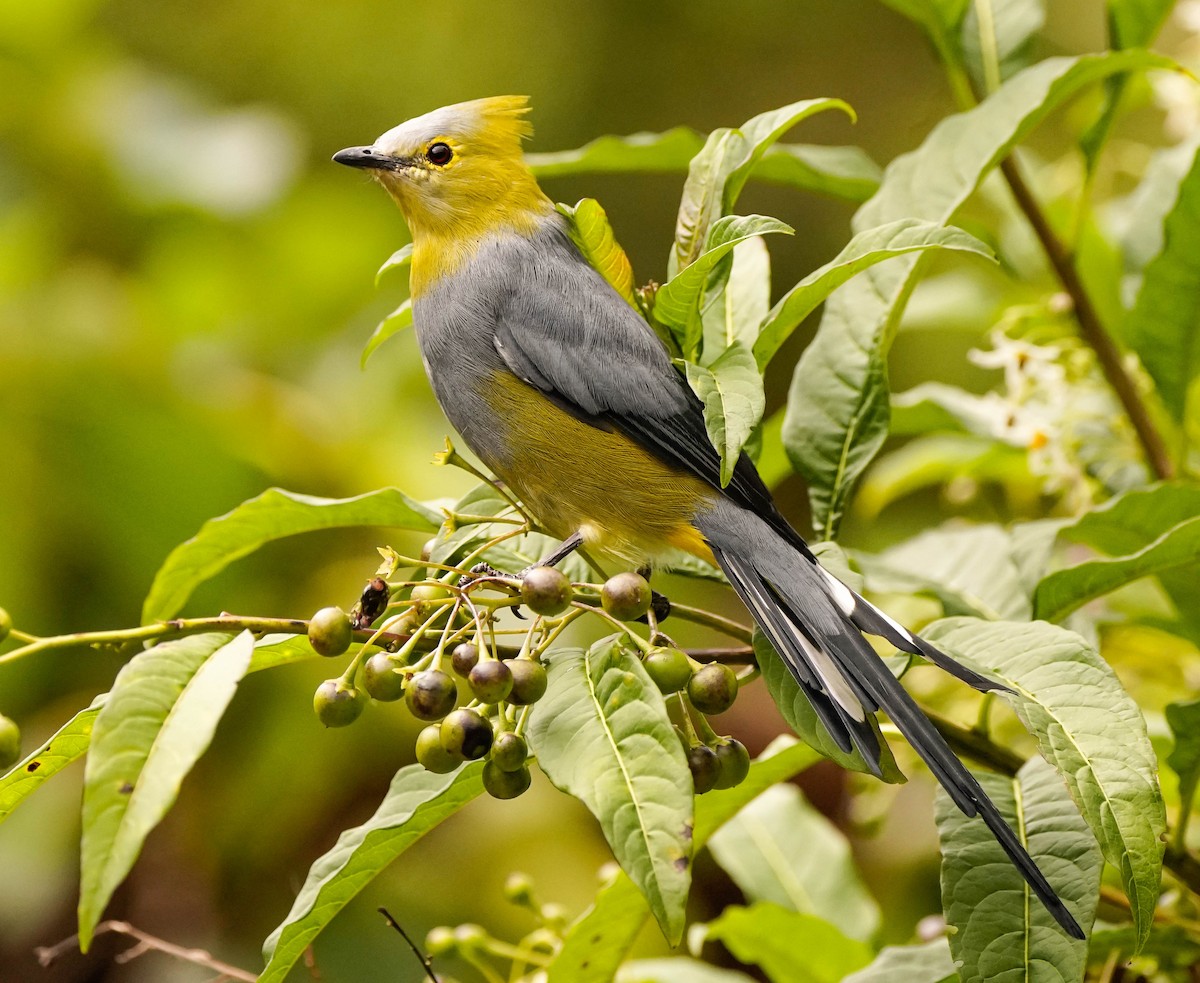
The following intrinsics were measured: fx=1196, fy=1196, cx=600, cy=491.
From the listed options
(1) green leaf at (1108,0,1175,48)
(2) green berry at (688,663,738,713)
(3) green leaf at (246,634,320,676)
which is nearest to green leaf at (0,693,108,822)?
(3) green leaf at (246,634,320,676)

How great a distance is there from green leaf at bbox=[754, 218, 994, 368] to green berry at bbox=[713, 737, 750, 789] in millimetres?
389

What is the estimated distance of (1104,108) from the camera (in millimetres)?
1696

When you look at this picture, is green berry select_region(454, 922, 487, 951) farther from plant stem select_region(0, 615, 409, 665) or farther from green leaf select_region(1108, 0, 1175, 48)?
green leaf select_region(1108, 0, 1175, 48)

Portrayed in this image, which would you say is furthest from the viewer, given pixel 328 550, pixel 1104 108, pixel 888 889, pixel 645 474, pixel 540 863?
pixel 328 550

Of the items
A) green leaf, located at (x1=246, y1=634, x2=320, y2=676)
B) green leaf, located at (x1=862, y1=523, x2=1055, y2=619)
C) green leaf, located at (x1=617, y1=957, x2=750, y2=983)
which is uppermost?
green leaf, located at (x1=246, y1=634, x2=320, y2=676)

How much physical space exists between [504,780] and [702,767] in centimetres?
18

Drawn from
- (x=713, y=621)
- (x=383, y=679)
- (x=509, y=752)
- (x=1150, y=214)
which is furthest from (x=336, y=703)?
(x=1150, y=214)

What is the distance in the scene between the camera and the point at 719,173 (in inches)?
49.6

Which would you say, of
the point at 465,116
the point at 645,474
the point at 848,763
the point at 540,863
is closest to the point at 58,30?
the point at 465,116

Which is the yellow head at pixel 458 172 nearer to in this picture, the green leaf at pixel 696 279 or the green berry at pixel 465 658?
the green leaf at pixel 696 279

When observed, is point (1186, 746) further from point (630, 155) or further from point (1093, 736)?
point (630, 155)

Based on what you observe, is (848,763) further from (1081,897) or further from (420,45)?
(420,45)

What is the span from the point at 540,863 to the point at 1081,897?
1.90 meters

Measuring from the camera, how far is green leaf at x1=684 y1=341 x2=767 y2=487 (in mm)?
988
